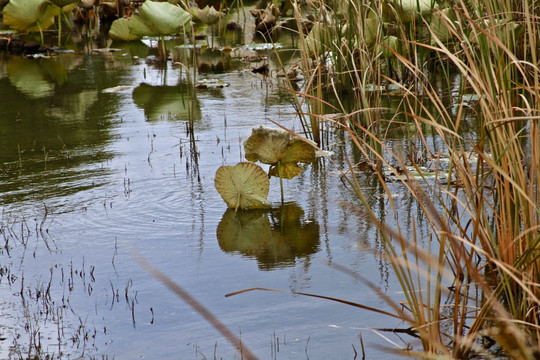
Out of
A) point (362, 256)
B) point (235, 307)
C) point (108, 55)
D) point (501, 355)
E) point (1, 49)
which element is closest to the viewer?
point (501, 355)

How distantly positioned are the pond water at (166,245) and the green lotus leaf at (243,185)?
0.09m

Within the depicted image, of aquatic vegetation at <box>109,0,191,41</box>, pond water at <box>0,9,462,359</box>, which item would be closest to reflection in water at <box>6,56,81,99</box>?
aquatic vegetation at <box>109,0,191,41</box>

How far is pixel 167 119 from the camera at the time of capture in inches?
221

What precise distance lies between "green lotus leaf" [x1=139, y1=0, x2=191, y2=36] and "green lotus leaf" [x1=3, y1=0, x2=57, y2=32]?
1.74 metres

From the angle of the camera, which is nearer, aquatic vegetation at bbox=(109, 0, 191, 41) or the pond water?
the pond water

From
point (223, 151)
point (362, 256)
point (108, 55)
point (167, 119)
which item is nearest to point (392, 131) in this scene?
point (223, 151)

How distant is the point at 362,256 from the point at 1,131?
355 centimetres

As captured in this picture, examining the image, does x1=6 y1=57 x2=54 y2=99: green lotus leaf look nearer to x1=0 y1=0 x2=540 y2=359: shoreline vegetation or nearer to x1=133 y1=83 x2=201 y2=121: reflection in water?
x1=133 y1=83 x2=201 y2=121: reflection in water

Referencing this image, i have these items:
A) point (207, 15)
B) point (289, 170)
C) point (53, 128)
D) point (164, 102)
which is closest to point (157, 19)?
point (207, 15)

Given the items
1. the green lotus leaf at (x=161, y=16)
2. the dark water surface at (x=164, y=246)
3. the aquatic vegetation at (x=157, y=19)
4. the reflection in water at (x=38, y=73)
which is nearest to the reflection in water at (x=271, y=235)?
the dark water surface at (x=164, y=246)

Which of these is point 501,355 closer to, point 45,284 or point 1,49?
point 45,284

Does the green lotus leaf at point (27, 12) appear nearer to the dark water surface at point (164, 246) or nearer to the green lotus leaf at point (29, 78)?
the green lotus leaf at point (29, 78)

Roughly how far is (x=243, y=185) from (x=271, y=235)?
1.22 ft

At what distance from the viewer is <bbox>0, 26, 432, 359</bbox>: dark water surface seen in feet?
7.71
